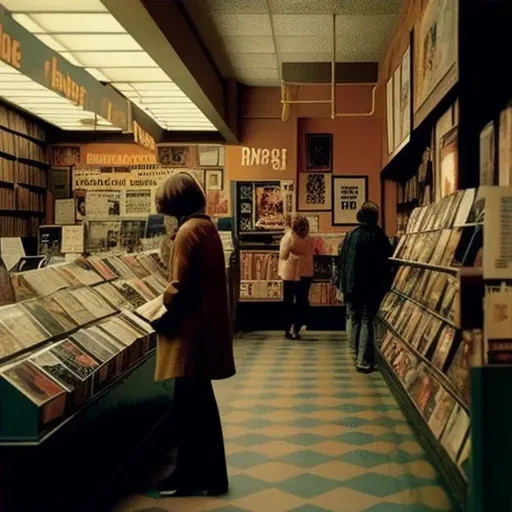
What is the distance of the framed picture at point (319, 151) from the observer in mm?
9852

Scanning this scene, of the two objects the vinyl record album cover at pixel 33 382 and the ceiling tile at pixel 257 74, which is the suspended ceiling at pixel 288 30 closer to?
the ceiling tile at pixel 257 74

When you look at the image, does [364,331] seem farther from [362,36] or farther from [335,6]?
[362,36]

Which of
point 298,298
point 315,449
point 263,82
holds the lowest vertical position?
point 315,449

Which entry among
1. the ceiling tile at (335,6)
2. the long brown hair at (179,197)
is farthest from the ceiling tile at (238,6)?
the long brown hair at (179,197)

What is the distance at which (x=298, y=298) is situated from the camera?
28.3 ft

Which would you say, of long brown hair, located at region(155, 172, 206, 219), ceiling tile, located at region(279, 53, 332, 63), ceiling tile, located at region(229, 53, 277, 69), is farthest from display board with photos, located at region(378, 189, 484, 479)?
ceiling tile, located at region(229, 53, 277, 69)

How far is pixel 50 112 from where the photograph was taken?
8609mm

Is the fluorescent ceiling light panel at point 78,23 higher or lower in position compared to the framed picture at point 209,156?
higher

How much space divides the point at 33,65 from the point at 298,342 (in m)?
5.04

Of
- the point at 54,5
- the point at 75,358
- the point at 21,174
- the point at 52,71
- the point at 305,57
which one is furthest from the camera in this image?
the point at 21,174

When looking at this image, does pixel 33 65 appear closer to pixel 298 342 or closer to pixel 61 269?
pixel 61 269

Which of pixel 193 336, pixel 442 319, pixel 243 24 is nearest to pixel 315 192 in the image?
pixel 243 24

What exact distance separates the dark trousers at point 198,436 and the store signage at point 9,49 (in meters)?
2.21

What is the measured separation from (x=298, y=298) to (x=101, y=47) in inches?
153
